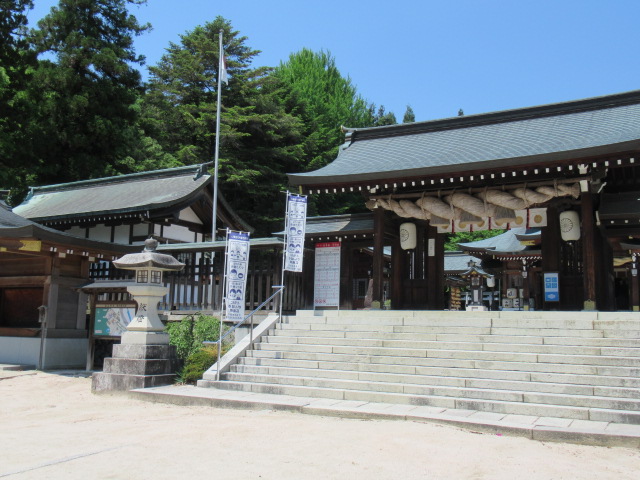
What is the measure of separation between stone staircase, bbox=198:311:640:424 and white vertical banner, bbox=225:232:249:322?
92 cm

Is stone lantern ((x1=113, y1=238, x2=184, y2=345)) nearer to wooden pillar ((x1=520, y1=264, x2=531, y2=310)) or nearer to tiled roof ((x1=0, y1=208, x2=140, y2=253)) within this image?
tiled roof ((x1=0, y1=208, x2=140, y2=253))

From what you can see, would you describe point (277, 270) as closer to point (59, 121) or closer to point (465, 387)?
point (465, 387)

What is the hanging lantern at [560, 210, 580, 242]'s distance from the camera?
1296 centimetres

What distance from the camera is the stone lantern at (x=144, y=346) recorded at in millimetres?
10398

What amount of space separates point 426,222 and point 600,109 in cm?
574

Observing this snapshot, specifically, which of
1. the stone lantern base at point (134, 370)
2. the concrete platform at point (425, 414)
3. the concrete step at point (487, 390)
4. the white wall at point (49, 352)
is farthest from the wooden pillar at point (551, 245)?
the white wall at point (49, 352)

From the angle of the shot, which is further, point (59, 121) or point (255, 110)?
point (255, 110)

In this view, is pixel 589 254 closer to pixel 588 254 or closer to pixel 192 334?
pixel 588 254

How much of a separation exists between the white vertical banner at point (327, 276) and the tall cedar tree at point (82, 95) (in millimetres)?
19352

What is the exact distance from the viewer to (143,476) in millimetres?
5070

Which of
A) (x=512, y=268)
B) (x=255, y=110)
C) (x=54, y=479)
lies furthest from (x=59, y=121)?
(x=54, y=479)

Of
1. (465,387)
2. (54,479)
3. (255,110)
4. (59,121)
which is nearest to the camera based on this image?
(54,479)

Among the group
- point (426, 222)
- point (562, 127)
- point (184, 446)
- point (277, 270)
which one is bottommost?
point (184, 446)

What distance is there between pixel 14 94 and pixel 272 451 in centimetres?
2807
